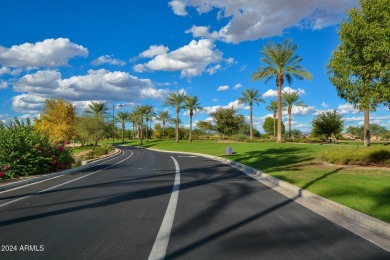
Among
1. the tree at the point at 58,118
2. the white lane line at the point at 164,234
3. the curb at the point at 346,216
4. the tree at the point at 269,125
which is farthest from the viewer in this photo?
the tree at the point at 269,125

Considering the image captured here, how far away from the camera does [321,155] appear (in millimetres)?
19156

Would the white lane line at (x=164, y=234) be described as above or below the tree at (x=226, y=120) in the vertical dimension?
below

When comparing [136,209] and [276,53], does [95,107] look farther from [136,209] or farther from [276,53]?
[136,209]

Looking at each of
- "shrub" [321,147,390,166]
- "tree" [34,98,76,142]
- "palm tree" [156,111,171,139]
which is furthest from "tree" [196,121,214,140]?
"shrub" [321,147,390,166]

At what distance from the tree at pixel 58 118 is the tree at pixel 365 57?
5240cm

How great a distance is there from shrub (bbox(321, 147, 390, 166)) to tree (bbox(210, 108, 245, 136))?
215ft

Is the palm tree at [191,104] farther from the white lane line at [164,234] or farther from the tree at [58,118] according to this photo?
the white lane line at [164,234]

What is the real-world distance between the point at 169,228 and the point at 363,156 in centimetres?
1386

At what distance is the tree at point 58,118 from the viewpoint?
5941 centimetres

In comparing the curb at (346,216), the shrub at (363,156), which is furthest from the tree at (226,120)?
the curb at (346,216)

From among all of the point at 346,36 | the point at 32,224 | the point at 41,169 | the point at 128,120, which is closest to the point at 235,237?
the point at 32,224

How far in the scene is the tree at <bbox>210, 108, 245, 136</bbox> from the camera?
3290 inches

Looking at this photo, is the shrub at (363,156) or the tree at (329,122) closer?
the shrub at (363,156)

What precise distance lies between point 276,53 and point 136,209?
4384 cm
